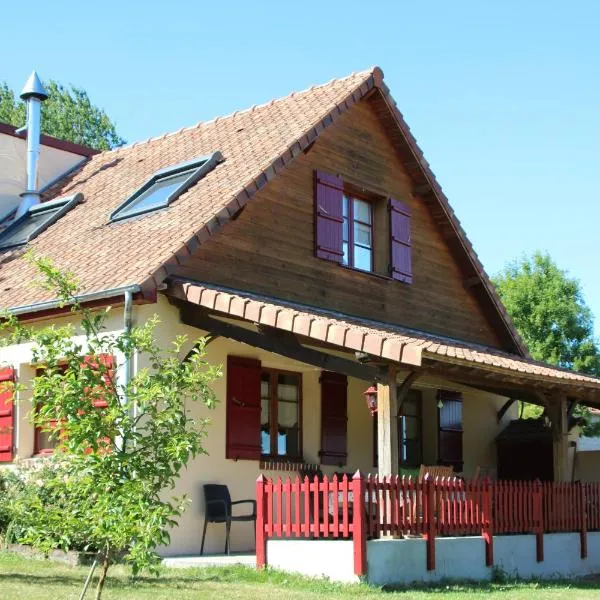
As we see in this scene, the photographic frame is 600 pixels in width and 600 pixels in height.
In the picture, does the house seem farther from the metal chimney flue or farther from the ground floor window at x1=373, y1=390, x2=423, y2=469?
the metal chimney flue

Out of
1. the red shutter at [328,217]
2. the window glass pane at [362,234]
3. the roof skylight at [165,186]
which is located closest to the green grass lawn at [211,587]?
the roof skylight at [165,186]

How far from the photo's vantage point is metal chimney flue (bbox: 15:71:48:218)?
1859 cm

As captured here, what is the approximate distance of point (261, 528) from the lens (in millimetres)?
11484

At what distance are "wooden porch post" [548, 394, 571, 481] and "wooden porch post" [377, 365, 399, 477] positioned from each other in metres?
4.40

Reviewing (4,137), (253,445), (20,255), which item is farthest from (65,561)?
(4,137)

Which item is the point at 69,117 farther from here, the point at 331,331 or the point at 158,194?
the point at 331,331

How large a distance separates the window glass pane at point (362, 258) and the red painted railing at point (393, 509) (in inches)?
183

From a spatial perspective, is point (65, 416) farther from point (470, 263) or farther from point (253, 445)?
point (470, 263)

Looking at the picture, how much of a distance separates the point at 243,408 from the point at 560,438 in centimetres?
478

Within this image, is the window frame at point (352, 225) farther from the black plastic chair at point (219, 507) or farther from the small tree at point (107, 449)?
the small tree at point (107, 449)

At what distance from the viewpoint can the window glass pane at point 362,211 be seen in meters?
17.5

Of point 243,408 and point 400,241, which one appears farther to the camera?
point 400,241

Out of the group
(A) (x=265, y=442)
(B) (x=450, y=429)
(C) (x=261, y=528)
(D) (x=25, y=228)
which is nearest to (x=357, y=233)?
(B) (x=450, y=429)

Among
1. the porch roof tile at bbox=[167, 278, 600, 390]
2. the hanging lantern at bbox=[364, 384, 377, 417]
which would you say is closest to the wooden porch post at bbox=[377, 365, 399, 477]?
the hanging lantern at bbox=[364, 384, 377, 417]
